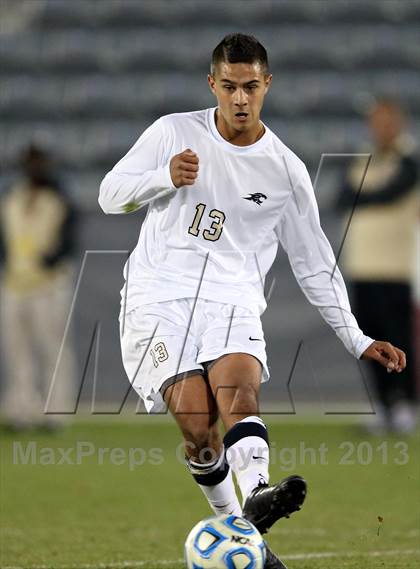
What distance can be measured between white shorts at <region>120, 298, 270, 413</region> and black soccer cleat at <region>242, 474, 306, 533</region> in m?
0.62

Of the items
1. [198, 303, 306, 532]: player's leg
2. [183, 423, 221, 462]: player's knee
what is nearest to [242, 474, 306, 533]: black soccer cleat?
[198, 303, 306, 532]: player's leg

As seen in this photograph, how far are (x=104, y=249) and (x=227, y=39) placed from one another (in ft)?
24.5

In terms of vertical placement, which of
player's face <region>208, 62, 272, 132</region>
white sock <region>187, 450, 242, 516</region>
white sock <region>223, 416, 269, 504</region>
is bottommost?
white sock <region>187, 450, 242, 516</region>

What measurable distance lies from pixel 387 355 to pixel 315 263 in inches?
19.2

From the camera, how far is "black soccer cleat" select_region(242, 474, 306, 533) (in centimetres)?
426

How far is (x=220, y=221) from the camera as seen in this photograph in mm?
5113

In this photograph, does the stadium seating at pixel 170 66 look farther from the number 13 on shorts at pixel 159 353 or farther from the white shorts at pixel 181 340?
the number 13 on shorts at pixel 159 353

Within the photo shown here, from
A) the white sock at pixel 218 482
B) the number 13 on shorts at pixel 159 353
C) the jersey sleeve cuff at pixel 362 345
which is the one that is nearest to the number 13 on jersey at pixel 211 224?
the number 13 on shorts at pixel 159 353

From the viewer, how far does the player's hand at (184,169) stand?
4.79 m

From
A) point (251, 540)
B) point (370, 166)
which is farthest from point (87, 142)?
point (251, 540)

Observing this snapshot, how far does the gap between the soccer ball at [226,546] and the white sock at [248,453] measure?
0.14 m

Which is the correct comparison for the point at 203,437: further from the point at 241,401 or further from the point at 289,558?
the point at 289,558

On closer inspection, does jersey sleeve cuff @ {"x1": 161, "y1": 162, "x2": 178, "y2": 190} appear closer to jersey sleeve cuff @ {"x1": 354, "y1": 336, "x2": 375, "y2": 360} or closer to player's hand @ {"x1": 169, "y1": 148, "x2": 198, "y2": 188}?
player's hand @ {"x1": 169, "y1": 148, "x2": 198, "y2": 188}

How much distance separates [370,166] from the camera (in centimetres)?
1091
